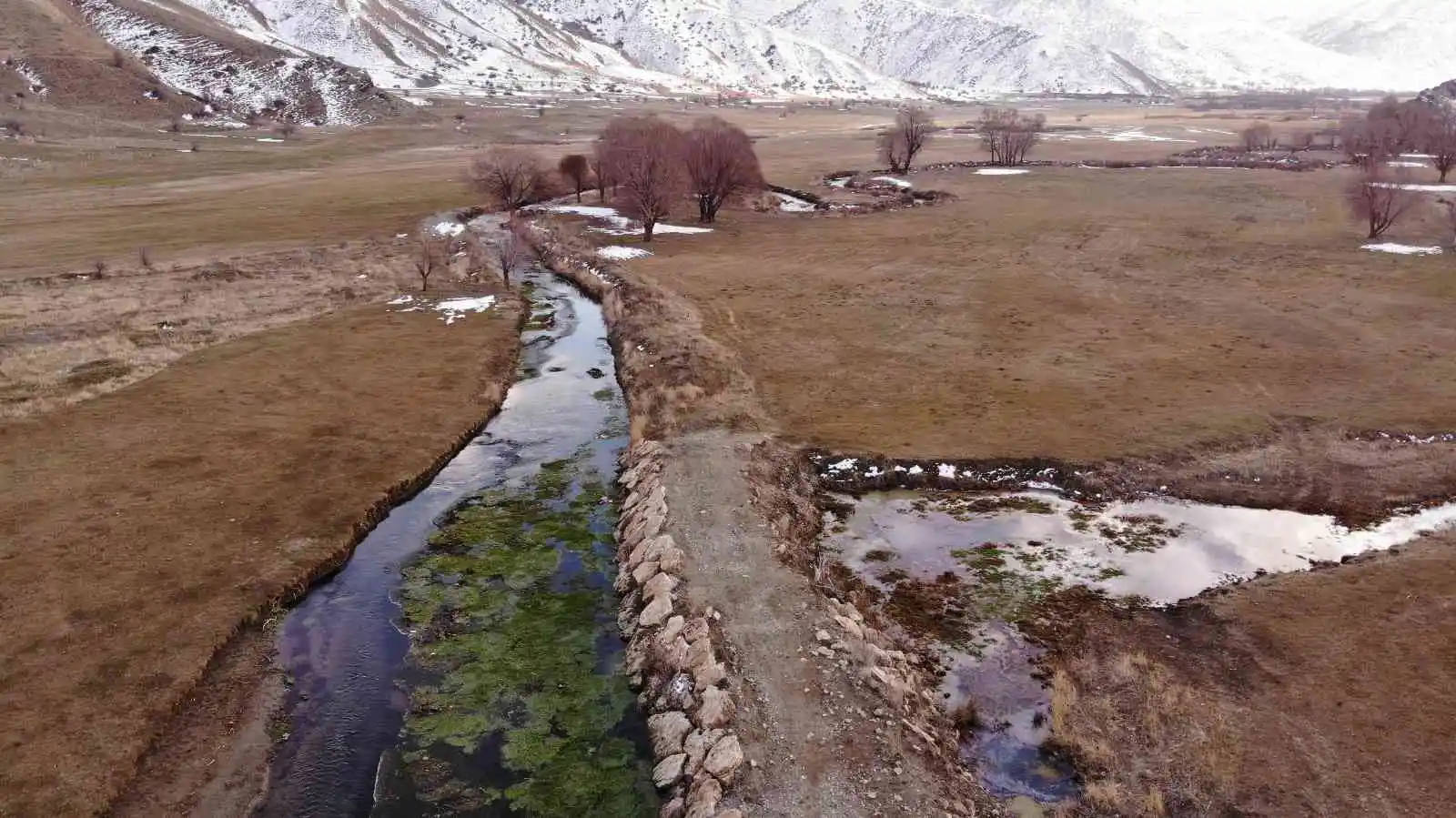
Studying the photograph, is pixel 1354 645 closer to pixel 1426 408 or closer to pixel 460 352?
pixel 1426 408

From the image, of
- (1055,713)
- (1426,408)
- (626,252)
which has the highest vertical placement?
(626,252)

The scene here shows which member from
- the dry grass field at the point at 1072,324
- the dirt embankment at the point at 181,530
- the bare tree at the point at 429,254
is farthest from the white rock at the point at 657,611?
the bare tree at the point at 429,254

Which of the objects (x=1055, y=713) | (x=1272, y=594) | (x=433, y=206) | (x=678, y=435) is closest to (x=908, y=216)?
(x=433, y=206)

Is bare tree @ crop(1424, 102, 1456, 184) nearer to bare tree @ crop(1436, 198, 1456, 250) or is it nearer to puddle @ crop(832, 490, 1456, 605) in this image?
bare tree @ crop(1436, 198, 1456, 250)

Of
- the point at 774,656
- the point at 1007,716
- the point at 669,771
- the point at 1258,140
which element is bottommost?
the point at 1007,716

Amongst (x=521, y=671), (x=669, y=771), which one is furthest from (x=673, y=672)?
(x=521, y=671)

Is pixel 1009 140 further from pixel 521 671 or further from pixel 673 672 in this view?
pixel 521 671
